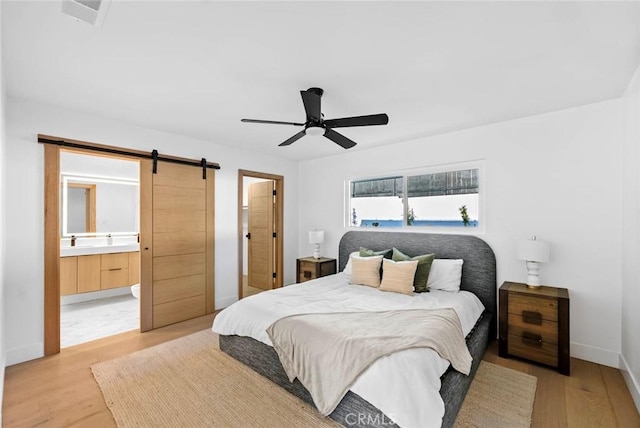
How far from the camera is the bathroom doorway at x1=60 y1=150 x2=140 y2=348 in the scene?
4.24m

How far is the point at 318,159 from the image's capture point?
518cm

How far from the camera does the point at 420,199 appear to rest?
159 inches

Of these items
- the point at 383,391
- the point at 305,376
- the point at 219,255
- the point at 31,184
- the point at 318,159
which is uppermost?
the point at 318,159

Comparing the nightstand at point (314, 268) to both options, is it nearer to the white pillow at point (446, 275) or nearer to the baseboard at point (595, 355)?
the white pillow at point (446, 275)

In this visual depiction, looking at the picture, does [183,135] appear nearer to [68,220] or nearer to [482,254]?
[68,220]

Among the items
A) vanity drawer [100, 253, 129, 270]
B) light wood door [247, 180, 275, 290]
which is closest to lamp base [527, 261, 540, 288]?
light wood door [247, 180, 275, 290]

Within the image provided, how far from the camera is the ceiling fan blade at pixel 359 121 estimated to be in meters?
2.32

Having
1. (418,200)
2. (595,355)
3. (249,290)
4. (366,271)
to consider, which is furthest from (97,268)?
(595,355)

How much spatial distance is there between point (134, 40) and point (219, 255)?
303cm

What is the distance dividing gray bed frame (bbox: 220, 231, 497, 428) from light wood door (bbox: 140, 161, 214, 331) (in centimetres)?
129

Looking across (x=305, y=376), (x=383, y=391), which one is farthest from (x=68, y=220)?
(x=383, y=391)

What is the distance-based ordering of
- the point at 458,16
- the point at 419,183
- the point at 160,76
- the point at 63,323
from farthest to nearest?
the point at 419,183, the point at 63,323, the point at 160,76, the point at 458,16

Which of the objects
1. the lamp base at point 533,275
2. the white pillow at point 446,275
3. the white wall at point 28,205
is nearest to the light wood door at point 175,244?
the white wall at point 28,205

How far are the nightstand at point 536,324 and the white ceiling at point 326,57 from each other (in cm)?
182
